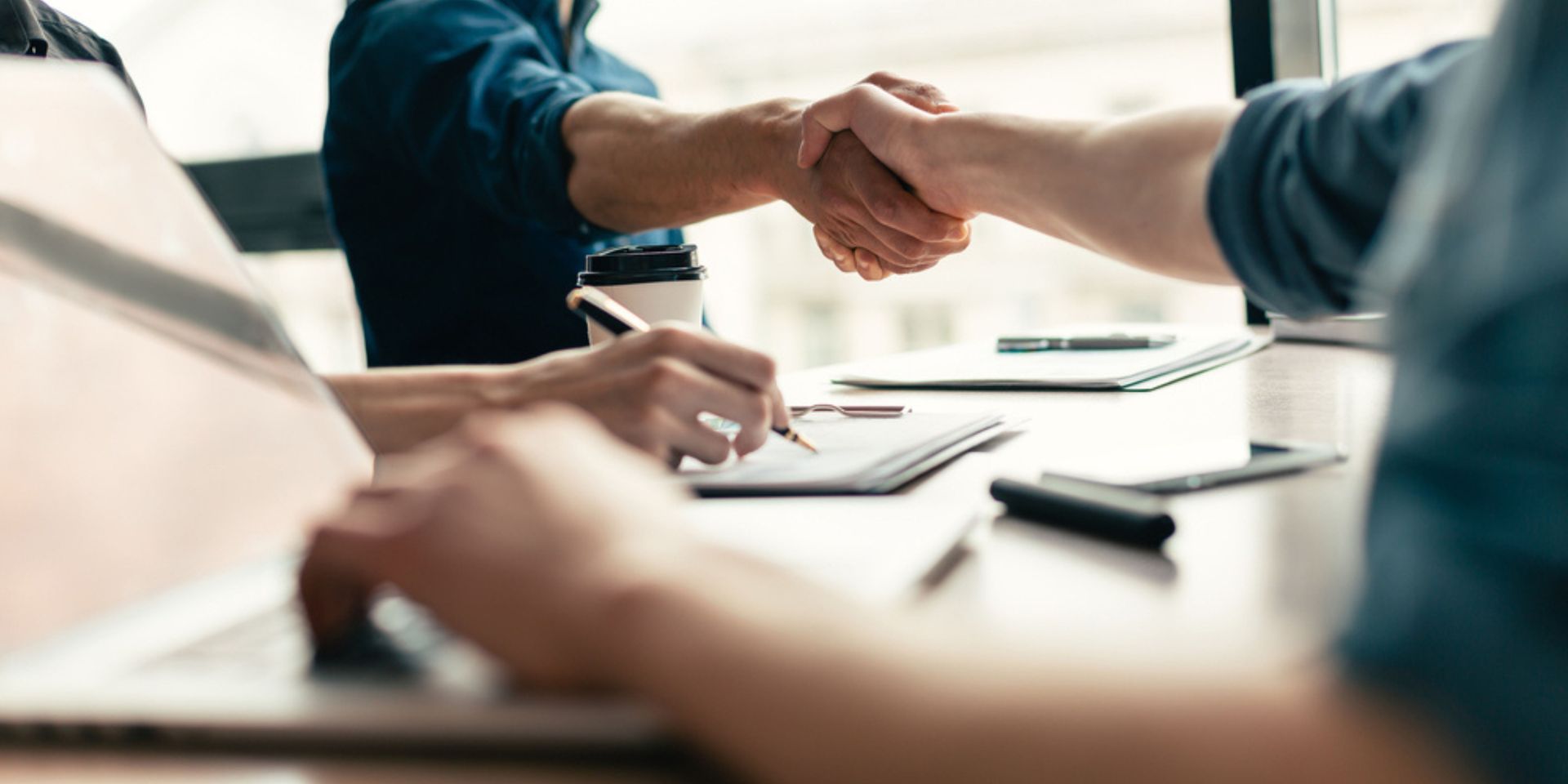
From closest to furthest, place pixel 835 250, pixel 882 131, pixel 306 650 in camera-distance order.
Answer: pixel 306 650, pixel 882 131, pixel 835 250

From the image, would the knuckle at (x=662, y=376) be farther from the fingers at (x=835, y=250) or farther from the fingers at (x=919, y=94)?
the fingers at (x=835, y=250)

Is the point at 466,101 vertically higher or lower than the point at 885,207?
higher

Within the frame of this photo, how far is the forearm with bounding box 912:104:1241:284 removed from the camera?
0.71 m

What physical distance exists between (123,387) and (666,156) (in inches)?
36.0

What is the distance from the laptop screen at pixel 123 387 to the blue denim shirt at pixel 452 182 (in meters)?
0.70

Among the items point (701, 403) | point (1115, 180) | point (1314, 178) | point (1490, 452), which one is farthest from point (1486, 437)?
point (1115, 180)

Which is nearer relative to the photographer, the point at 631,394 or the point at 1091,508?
the point at 1091,508

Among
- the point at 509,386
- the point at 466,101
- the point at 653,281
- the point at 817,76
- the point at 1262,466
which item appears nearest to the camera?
the point at 1262,466

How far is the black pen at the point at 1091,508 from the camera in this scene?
474mm

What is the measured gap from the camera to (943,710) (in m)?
0.24

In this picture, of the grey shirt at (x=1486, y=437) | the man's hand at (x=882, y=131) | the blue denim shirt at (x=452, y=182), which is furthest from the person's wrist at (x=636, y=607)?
the blue denim shirt at (x=452, y=182)

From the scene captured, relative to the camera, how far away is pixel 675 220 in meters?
1.42

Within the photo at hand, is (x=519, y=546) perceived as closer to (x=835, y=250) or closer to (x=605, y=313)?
(x=605, y=313)

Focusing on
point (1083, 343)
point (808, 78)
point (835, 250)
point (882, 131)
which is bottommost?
point (1083, 343)
